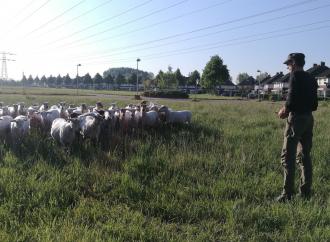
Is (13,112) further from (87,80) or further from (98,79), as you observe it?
(87,80)

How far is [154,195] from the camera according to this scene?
733 cm

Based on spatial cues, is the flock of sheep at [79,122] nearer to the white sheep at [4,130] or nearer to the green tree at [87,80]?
the white sheep at [4,130]

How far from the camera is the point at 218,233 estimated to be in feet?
19.4

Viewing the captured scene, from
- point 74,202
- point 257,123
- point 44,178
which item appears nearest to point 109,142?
point 44,178

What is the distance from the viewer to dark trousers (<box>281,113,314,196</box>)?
725 centimetres

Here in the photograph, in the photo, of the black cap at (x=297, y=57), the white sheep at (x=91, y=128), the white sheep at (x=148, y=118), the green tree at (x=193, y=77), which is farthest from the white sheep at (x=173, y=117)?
the green tree at (x=193, y=77)

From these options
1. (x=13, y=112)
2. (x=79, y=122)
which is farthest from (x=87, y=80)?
(x=79, y=122)

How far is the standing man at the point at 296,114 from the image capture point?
718 cm

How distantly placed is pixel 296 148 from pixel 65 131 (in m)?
6.55

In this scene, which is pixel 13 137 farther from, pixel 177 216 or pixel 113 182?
pixel 177 216

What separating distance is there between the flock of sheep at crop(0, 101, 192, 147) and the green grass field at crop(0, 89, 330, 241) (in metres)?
0.88

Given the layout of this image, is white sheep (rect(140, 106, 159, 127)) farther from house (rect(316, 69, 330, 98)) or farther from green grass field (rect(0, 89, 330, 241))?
house (rect(316, 69, 330, 98))

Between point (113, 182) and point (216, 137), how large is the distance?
5974mm

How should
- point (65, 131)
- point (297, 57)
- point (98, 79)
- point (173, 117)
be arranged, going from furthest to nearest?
point (98, 79)
point (173, 117)
point (65, 131)
point (297, 57)
